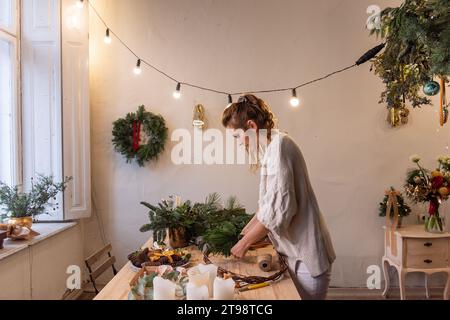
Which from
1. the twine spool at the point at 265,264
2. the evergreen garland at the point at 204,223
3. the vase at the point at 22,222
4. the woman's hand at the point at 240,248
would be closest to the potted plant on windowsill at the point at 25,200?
the vase at the point at 22,222

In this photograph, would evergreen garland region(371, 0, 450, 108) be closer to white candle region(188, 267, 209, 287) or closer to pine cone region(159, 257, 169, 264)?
white candle region(188, 267, 209, 287)

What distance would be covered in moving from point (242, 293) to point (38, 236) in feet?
5.64

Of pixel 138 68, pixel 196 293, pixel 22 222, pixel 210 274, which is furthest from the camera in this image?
pixel 138 68

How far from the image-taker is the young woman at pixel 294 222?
143 centimetres

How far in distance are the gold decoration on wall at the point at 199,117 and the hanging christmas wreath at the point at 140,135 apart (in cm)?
27

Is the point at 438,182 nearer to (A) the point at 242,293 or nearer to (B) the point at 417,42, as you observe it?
(B) the point at 417,42

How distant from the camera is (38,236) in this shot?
2.38 meters

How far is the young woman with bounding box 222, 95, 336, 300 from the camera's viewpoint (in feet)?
4.71

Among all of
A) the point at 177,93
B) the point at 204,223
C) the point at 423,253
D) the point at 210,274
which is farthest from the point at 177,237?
the point at 423,253

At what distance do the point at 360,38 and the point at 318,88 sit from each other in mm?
544

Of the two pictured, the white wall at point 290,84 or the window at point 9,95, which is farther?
the white wall at point 290,84

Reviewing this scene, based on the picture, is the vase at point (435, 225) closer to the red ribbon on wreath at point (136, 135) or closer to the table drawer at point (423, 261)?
the table drawer at point (423, 261)

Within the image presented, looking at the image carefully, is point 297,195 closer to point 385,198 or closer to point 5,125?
point 385,198

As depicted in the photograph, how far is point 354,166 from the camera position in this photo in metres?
3.08
